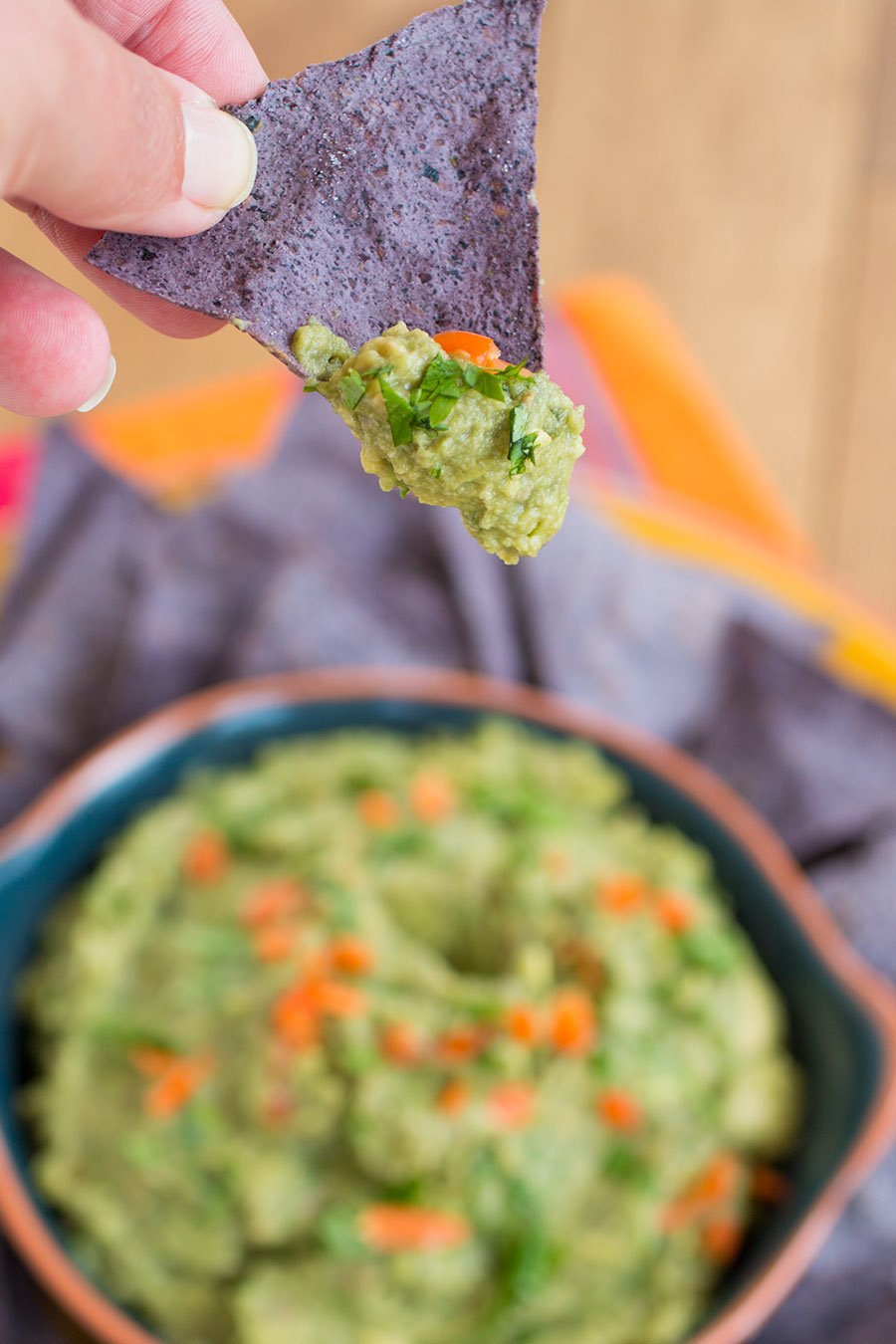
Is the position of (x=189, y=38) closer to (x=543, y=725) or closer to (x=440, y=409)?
(x=440, y=409)

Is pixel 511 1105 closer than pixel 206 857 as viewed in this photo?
Yes

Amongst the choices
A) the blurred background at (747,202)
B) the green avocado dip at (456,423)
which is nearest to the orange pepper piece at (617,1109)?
the green avocado dip at (456,423)

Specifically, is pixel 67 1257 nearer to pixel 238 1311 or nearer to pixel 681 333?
pixel 238 1311

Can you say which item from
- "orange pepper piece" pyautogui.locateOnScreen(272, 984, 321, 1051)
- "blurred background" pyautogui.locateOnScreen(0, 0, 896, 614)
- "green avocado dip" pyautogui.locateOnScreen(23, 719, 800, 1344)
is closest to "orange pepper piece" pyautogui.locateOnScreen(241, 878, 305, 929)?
"green avocado dip" pyautogui.locateOnScreen(23, 719, 800, 1344)

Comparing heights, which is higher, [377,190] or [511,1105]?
[377,190]

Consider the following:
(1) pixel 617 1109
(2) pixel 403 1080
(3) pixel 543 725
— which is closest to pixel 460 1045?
(2) pixel 403 1080

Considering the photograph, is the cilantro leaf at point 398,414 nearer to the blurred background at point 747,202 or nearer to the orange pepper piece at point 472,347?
the orange pepper piece at point 472,347

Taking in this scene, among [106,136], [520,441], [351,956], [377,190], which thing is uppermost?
[106,136]

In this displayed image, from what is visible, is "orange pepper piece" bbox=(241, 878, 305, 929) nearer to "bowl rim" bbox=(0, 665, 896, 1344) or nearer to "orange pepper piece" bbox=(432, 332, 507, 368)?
"bowl rim" bbox=(0, 665, 896, 1344)
